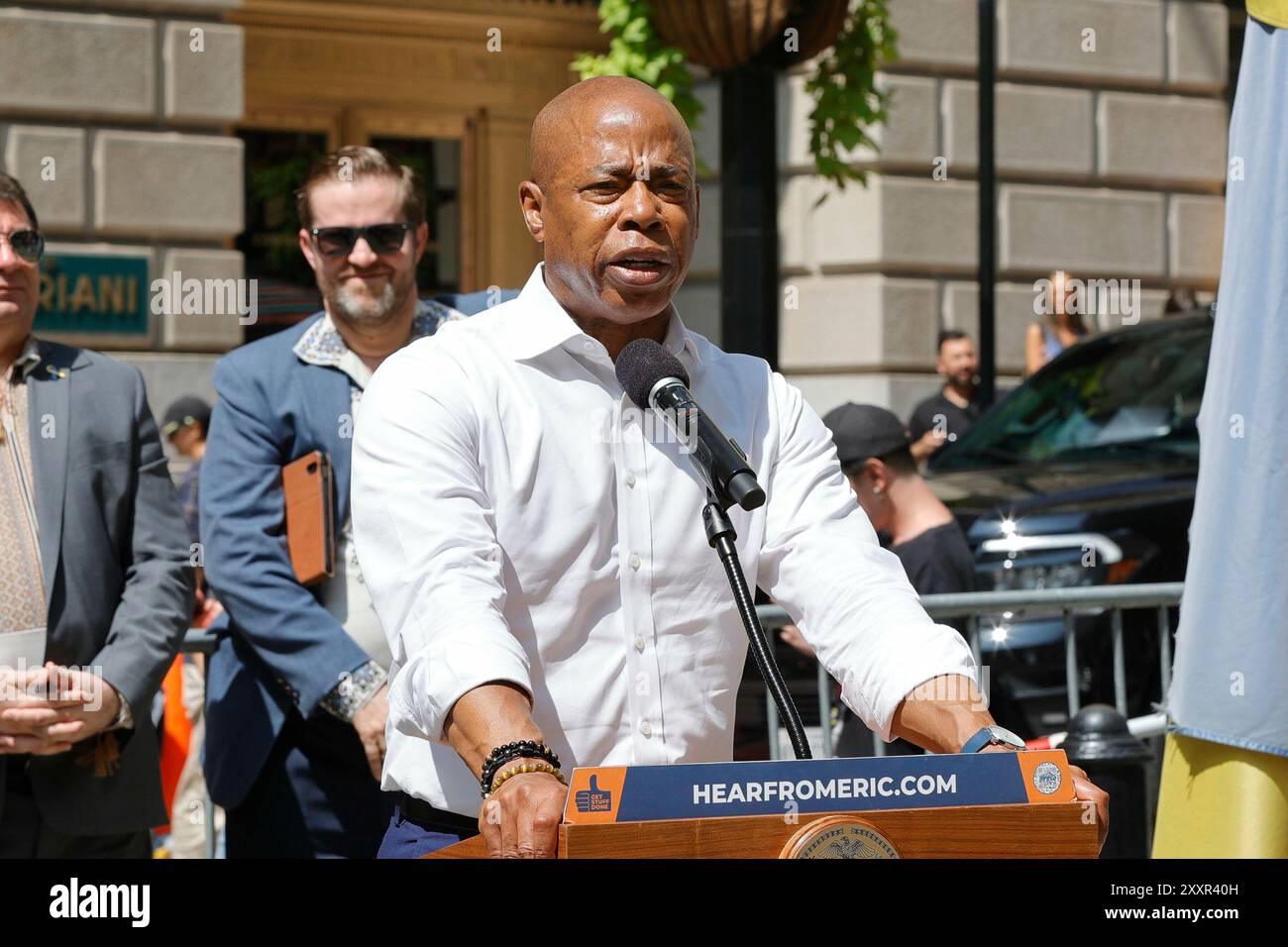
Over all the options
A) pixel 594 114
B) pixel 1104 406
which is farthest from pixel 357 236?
pixel 1104 406

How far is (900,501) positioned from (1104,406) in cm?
320

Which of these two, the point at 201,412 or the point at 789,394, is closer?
the point at 789,394

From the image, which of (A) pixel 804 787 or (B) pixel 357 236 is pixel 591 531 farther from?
(B) pixel 357 236

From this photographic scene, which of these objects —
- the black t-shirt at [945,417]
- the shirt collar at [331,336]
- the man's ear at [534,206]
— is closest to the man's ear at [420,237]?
the shirt collar at [331,336]

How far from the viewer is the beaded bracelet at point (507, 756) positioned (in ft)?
7.81

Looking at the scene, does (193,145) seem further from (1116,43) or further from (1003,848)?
(1003,848)

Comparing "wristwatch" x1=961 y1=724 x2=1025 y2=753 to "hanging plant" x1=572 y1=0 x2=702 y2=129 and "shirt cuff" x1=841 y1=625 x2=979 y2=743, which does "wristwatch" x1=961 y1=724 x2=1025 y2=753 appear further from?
"hanging plant" x1=572 y1=0 x2=702 y2=129

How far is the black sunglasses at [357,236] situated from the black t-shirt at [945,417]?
664 cm

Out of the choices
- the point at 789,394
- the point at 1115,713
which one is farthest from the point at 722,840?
the point at 1115,713

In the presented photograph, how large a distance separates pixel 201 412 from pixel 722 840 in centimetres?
884

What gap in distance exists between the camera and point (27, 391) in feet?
15.3

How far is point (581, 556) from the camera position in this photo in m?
2.88

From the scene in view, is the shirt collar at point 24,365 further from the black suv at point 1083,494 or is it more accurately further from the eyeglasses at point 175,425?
the eyeglasses at point 175,425
